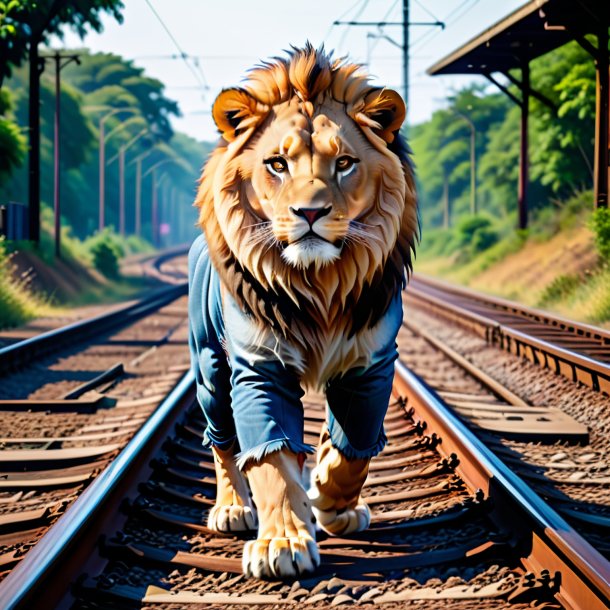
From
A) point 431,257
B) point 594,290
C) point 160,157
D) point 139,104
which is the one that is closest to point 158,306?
point 594,290

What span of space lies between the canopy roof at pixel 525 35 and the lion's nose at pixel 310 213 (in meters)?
14.4

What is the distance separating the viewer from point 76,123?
42031mm

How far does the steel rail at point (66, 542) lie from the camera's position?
3.09m

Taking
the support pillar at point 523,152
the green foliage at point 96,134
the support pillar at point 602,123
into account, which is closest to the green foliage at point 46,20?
the green foliage at point 96,134

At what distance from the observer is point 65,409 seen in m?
7.44

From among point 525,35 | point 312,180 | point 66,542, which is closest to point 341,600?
point 66,542

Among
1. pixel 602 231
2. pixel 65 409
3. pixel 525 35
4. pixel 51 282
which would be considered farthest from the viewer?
pixel 51 282

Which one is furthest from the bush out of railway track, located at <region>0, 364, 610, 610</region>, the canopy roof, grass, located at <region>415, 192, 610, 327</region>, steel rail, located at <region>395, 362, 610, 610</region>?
railway track, located at <region>0, 364, 610, 610</region>

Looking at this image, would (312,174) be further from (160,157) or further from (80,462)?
Result: (160,157)

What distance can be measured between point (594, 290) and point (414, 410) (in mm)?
9648

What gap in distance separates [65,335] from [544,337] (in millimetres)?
5534

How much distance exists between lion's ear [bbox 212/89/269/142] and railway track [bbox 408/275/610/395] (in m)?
4.86

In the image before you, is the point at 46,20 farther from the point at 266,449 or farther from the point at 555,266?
the point at 266,449

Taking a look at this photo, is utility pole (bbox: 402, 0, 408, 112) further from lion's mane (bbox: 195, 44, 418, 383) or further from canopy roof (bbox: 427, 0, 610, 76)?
lion's mane (bbox: 195, 44, 418, 383)
